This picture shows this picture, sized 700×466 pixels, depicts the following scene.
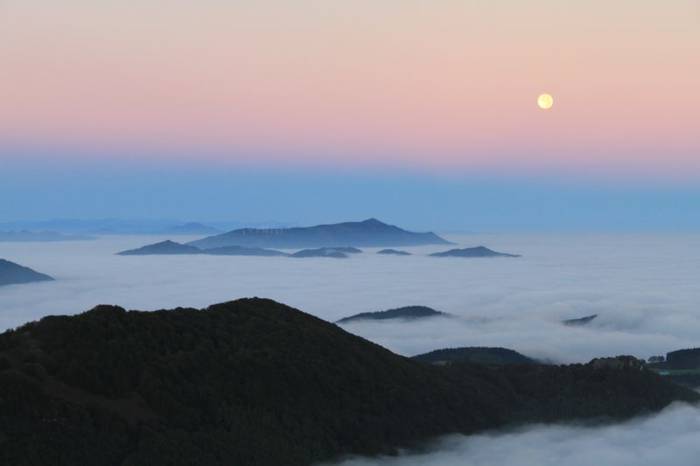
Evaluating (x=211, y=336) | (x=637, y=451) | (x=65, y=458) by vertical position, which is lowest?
(x=637, y=451)

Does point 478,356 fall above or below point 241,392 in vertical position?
below

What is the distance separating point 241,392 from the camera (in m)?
98.6

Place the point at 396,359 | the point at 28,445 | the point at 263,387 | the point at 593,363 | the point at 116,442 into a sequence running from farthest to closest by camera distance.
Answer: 1. the point at 593,363
2. the point at 396,359
3. the point at 263,387
4. the point at 116,442
5. the point at 28,445

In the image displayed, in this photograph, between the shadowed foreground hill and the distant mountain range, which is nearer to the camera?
the shadowed foreground hill

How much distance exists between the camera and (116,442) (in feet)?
257

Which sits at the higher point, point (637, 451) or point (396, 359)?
point (396, 359)

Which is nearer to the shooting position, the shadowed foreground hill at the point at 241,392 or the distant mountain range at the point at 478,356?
the shadowed foreground hill at the point at 241,392

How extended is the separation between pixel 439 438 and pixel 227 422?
30.2 metres

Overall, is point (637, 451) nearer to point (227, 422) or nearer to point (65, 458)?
point (227, 422)

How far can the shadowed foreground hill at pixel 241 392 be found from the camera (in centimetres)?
7944

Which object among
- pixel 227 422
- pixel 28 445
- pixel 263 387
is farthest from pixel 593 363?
pixel 28 445

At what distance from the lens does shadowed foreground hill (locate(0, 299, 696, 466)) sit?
7944 centimetres

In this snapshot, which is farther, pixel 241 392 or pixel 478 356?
pixel 478 356

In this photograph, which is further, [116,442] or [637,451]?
[637,451]
